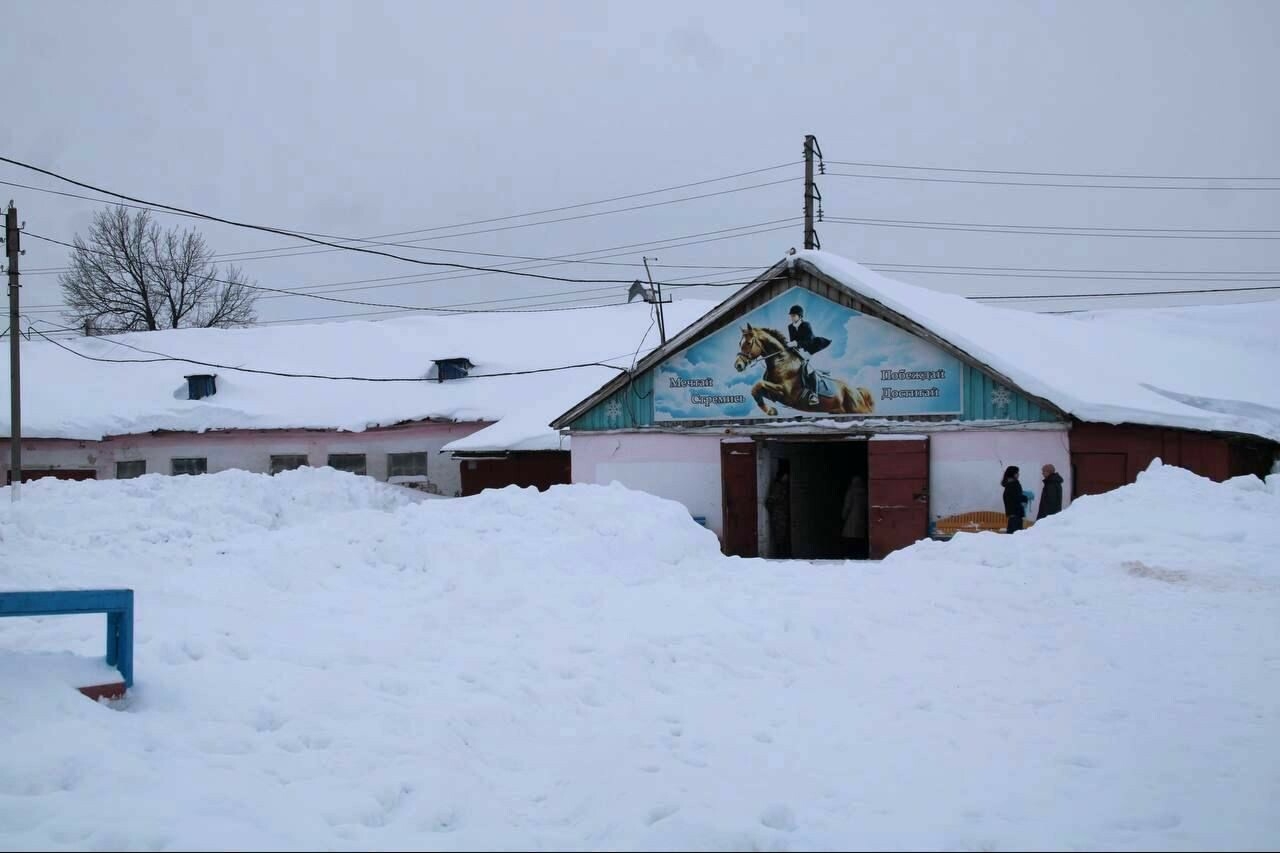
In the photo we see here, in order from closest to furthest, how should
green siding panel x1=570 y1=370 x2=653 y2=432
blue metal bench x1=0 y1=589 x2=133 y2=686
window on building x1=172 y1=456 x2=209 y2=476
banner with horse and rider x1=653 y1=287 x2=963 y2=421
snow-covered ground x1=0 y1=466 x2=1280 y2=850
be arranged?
snow-covered ground x1=0 y1=466 x2=1280 y2=850 < blue metal bench x1=0 y1=589 x2=133 y2=686 < banner with horse and rider x1=653 y1=287 x2=963 y2=421 < green siding panel x1=570 y1=370 x2=653 y2=432 < window on building x1=172 y1=456 x2=209 y2=476

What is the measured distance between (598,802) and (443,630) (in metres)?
3.81

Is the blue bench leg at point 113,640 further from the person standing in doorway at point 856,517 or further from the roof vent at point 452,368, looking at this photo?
the roof vent at point 452,368

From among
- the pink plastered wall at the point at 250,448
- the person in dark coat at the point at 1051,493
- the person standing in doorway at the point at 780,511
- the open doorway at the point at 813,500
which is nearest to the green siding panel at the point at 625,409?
the open doorway at the point at 813,500

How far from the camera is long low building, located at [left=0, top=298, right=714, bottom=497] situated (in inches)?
1240

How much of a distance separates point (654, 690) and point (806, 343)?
1414 cm

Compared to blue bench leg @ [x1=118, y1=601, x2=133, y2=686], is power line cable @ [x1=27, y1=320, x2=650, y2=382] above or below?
above

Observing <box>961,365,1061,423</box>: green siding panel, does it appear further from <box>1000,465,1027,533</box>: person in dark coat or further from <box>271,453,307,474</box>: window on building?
<box>271,453,307,474</box>: window on building

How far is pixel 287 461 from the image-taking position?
3306 cm

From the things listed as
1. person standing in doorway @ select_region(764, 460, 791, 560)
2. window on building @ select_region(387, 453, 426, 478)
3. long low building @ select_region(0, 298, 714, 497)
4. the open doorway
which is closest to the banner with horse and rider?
the open doorway

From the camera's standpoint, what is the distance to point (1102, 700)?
716 cm

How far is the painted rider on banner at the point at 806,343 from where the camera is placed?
20.7 metres

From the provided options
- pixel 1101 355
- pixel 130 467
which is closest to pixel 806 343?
pixel 1101 355

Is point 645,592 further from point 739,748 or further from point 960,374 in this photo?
point 960,374

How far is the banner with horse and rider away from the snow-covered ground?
23.1 ft
